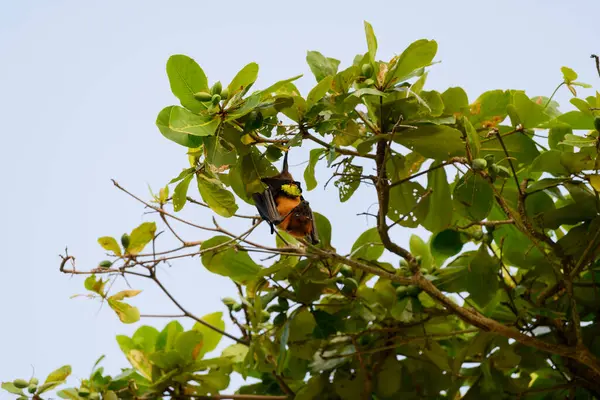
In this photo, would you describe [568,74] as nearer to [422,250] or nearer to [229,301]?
[422,250]

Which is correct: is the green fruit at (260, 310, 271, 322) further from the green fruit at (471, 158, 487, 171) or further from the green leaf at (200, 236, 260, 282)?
the green fruit at (471, 158, 487, 171)

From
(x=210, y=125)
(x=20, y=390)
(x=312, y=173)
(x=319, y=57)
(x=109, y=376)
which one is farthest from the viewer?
(x=109, y=376)

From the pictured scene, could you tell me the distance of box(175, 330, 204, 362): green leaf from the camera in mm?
2062

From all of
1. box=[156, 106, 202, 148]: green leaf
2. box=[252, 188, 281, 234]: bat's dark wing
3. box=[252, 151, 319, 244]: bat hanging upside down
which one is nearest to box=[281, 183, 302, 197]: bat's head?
box=[252, 151, 319, 244]: bat hanging upside down

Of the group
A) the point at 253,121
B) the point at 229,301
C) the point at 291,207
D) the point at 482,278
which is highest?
the point at 253,121

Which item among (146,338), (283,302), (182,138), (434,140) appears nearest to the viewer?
(182,138)

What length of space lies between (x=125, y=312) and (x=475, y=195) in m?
0.97

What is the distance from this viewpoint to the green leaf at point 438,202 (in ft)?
6.13

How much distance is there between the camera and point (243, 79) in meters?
1.48

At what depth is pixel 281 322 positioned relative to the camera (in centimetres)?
202

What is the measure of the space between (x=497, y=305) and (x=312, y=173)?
0.65 meters

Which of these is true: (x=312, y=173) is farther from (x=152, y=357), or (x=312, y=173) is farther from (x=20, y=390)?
(x=20, y=390)

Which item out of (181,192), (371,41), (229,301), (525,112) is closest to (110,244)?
(181,192)

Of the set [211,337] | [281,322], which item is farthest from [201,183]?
[211,337]
